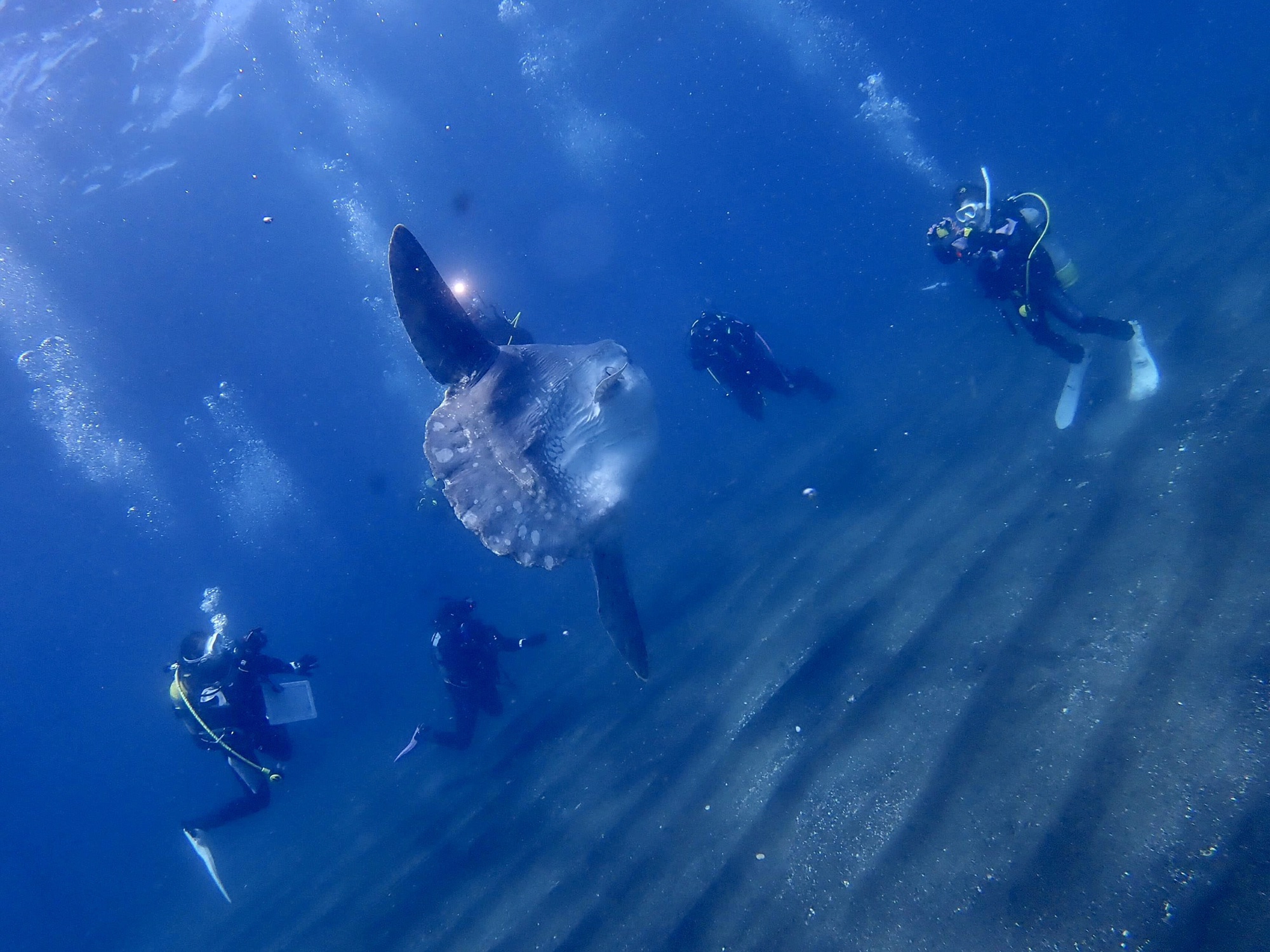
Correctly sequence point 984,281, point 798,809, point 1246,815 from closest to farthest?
point 1246,815 → point 798,809 → point 984,281

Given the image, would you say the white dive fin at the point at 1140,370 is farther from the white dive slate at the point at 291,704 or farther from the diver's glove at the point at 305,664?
the white dive slate at the point at 291,704

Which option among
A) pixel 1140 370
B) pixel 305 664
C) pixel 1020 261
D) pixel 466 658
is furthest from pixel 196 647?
pixel 1140 370

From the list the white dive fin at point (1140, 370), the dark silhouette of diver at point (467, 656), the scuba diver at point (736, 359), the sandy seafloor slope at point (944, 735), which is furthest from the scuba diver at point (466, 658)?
the white dive fin at point (1140, 370)

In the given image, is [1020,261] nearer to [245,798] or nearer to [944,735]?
[944,735]

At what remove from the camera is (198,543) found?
4812cm

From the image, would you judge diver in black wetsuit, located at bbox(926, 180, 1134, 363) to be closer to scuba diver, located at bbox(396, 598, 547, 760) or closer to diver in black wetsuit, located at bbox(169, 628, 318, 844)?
scuba diver, located at bbox(396, 598, 547, 760)

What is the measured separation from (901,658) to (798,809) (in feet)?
6.42

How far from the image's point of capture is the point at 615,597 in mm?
5773

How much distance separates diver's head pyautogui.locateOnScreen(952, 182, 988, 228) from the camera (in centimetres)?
903

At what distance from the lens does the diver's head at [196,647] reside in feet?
31.7

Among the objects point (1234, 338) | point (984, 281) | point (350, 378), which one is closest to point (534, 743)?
point (984, 281)

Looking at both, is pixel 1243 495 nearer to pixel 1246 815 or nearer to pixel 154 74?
pixel 1246 815

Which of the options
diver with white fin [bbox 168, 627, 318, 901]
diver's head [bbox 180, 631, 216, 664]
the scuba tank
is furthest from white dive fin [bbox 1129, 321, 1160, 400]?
diver's head [bbox 180, 631, 216, 664]

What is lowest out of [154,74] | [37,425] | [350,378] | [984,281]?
[350,378]
